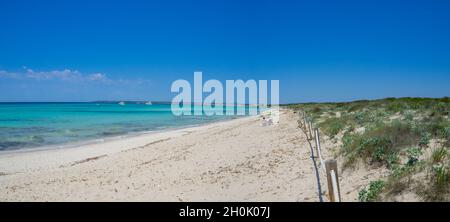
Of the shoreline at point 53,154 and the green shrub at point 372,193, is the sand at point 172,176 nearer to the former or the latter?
the shoreline at point 53,154

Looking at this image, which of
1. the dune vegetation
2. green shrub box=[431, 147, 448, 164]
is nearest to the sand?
the dune vegetation

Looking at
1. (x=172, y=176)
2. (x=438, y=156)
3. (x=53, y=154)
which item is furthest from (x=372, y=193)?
(x=53, y=154)

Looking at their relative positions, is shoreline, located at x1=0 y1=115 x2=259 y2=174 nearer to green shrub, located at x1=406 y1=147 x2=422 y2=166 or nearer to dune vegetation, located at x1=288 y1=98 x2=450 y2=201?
dune vegetation, located at x1=288 y1=98 x2=450 y2=201

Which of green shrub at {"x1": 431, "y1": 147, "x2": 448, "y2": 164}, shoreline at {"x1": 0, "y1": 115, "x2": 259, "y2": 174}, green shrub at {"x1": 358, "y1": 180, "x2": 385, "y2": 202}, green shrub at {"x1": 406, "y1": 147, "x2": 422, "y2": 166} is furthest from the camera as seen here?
shoreline at {"x1": 0, "y1": 115, "x2": 259, "y2": 174}

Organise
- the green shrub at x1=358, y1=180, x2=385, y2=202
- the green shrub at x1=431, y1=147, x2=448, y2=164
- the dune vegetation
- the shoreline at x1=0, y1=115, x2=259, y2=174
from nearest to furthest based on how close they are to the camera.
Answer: the dune vegetation → the green shrub at x1=358, y1=180, x2=385, y2=202 → the green shrub at x1=431, y1=147, x2=448, y2=164 → the shoreline at x1=0, y1=115, x2=259, y2=174

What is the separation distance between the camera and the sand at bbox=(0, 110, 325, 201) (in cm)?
788

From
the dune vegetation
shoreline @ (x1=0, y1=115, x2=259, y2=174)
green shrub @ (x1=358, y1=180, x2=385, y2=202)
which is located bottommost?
shoreline @ (x1=0, y1=115, x2=259, y2=174)

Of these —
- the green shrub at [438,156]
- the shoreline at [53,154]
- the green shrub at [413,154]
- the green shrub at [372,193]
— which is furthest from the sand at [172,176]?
the green shrub at [438,156]

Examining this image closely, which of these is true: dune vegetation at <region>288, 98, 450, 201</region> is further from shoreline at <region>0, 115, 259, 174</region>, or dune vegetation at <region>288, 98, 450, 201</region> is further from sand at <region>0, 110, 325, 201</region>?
shoreline at <region>0, 115, 259, 174</region>

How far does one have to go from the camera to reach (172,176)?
33.3 ft

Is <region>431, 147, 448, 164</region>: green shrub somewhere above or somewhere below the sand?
above

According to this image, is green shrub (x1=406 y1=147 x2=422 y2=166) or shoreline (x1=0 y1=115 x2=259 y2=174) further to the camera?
shoreline (x1=0 y1=115 x2=259 y2=174)

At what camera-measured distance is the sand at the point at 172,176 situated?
310 inches
